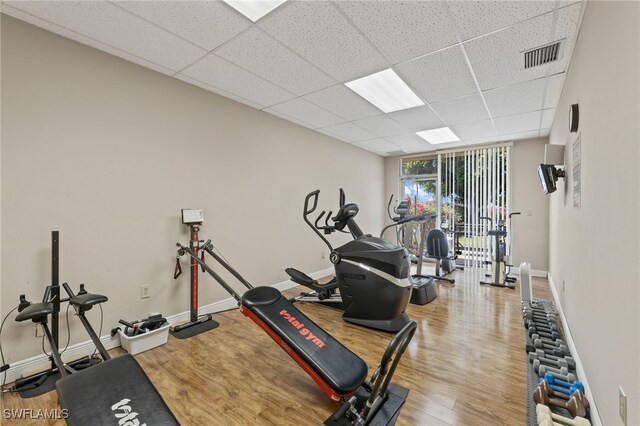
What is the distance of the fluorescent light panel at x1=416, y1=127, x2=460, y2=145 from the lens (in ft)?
15.8

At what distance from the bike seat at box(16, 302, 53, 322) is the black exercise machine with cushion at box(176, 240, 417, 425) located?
1223mm

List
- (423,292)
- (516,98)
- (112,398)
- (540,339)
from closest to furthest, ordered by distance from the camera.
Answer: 1. (112,398)
2. (540,339)
3. (516,98)
4. (423,292)

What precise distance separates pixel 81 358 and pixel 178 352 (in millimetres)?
740

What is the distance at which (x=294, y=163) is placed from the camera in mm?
4512

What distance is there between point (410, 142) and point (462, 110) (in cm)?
182

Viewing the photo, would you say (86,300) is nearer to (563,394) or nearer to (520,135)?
(563,394)

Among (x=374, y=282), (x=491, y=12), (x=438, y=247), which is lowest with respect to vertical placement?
(x=374, y=282)

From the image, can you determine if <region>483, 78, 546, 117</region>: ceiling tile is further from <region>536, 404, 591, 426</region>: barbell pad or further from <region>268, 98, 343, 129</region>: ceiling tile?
<region>536, 404, 591, 426</region>: barbell pad

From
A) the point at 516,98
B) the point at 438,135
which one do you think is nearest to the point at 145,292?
the point at 516,98

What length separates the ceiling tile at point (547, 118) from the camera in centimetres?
383

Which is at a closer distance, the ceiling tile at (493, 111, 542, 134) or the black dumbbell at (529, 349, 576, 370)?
the black dumbbell at (529, 349, 576, 370)

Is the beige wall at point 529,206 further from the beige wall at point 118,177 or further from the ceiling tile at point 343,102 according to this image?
the beige wall at point 118,177

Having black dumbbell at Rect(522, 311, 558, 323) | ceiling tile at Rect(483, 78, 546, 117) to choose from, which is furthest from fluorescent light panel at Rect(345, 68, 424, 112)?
black dumbbell at Rect(522, 311, 558, 323)

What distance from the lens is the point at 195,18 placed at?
2027 millimetres
